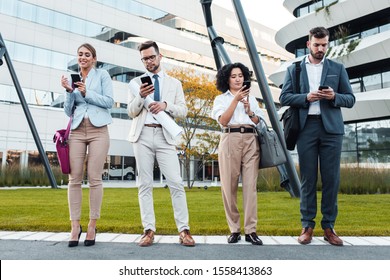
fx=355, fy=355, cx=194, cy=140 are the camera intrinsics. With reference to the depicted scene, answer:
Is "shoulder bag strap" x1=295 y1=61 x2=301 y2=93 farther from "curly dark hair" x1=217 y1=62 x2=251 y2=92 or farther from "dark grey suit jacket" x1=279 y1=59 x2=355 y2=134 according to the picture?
"curly dark hair" x1=217 y1=62 x2=251 y2=92

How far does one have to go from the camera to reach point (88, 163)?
3746 mm

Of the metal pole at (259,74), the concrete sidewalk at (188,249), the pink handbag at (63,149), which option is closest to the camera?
the concrete sidewalk at (188,249)

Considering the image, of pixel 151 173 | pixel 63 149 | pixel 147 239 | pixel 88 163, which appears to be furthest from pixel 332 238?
pixel 63 149

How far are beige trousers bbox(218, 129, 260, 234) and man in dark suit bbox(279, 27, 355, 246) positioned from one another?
53cm

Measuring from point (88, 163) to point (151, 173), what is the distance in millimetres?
672

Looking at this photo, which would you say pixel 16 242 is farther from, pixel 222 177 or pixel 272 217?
pixel 272 217

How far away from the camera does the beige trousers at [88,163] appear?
3.72 metres

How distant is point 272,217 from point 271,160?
2382mm

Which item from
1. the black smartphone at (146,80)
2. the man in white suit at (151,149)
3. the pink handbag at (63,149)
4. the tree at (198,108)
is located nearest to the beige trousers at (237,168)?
the man in white suit at (151,149)

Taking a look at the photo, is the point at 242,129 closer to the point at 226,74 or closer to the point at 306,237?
the point at 226,74

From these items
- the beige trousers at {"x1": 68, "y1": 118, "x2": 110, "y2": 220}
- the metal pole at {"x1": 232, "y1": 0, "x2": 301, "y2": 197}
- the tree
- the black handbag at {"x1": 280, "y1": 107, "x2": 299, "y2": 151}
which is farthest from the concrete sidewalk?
the tree

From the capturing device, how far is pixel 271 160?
382 cm

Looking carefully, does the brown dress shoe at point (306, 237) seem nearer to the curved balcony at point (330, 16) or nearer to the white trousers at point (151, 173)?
the white trousers at point (151, 173)

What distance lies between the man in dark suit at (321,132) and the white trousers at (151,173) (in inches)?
52.1
